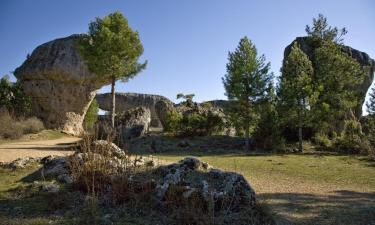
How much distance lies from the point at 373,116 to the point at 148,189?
40.9ft

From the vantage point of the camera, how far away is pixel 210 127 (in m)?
22.7

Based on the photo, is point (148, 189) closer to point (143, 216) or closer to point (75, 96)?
point (143, 216)

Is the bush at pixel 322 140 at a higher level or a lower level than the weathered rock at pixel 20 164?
higher

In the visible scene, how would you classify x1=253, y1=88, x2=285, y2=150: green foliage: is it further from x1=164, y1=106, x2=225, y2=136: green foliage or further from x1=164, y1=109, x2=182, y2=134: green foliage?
x1=164, y1=109, x2=182, y2=134: green foliage

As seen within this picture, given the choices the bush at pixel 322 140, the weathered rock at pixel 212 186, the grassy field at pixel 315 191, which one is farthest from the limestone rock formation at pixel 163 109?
the weathered rock at pixel 212 186

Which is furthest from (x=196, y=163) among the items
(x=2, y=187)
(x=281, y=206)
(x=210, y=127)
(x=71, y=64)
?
(x=71, y=64)

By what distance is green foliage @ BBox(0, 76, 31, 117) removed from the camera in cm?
2647

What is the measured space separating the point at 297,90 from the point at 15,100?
68.2 ft

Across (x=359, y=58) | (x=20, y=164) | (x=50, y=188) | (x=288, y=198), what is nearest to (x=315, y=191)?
(x=288, y=198)

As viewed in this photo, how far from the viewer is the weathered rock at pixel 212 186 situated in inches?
221

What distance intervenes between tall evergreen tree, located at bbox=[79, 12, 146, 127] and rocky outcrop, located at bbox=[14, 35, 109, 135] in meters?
6.17

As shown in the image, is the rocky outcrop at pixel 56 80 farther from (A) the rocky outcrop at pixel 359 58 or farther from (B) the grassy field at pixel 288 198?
(B) the grassy field at pixel 288 198

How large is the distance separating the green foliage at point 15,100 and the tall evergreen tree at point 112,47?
8.85 meters

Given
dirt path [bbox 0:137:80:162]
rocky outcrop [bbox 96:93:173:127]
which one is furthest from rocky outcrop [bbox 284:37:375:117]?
rocky outcrop [bbox 96:93:173:127]
